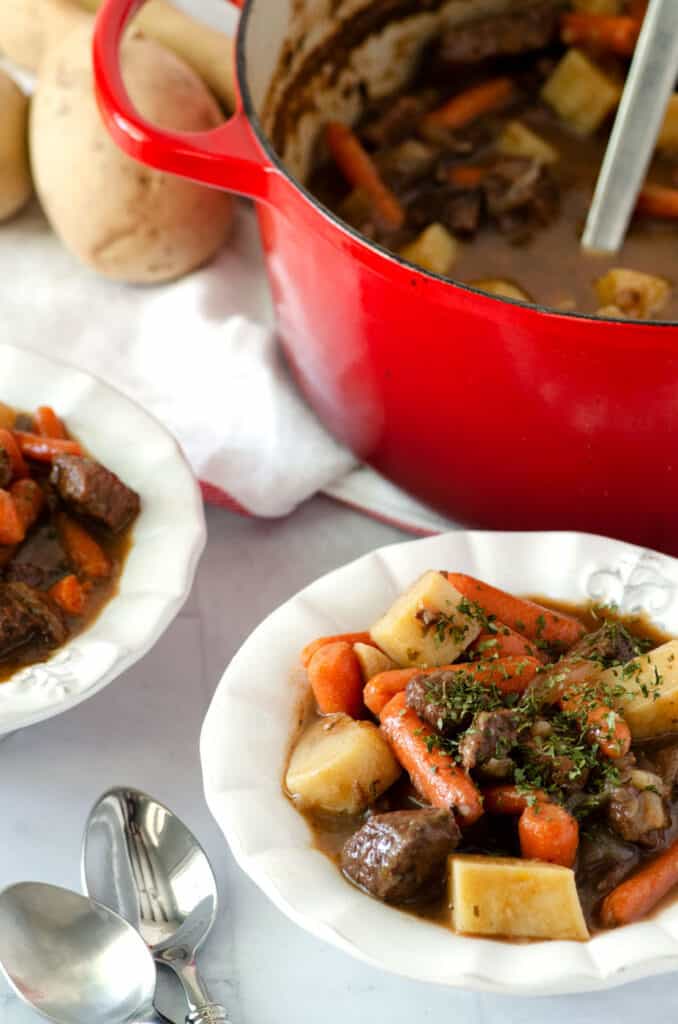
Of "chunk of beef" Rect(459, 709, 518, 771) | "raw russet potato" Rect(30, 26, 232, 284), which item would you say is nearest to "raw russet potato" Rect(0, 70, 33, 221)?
"raw russet potato" Rect(30, 26, 232, 284)

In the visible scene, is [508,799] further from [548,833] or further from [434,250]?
[434,250]

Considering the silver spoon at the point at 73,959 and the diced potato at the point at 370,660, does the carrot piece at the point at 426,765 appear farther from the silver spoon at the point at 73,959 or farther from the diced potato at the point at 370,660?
the silver spoon at the point at 73,959

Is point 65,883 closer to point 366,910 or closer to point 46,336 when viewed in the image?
point 366,910

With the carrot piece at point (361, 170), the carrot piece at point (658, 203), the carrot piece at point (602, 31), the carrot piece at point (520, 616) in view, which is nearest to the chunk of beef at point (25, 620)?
the carrot piece at point (520, 616)

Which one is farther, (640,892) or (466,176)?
(466,176)

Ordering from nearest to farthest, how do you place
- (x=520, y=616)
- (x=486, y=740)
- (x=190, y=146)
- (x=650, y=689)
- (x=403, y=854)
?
(x=403, y=854) < (x=486, y=740) < (x=650, y=689) < (x=520, y=616) < (x=190, y=146)

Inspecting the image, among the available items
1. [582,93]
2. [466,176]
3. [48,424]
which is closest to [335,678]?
[48,424]

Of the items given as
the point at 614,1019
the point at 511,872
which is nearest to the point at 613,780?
the point at 511,872
